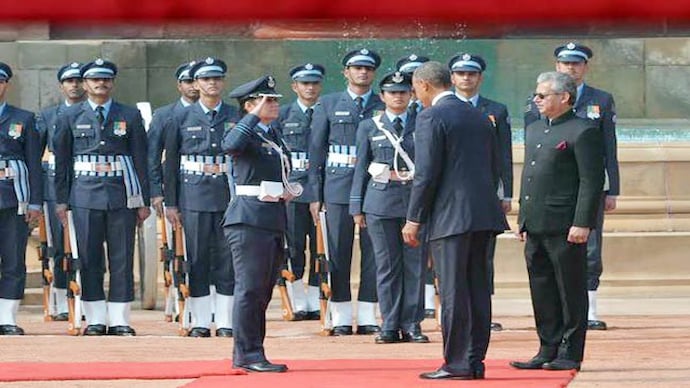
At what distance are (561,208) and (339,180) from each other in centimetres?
355

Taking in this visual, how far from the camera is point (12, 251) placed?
1262 cm

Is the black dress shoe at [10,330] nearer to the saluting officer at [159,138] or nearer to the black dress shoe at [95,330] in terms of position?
the black dress shoe at [95,330]

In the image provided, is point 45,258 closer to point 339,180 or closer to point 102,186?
point 102,186

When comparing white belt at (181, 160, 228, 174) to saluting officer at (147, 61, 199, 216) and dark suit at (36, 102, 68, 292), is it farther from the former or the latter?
dark suit at (36, 102, 68, 292)

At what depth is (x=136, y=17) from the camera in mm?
2160

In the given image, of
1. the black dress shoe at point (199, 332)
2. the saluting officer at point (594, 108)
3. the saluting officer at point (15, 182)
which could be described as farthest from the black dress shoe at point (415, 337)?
the saluting officer at point (15, 182)

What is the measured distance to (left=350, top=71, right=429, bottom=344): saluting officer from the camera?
1124 centimetres

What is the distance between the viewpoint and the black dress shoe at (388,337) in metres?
11.2

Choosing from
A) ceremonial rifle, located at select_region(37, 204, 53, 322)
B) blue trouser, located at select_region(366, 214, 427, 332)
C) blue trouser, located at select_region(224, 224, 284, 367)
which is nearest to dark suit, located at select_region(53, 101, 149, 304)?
ceremonial rifle, located at select_region(37, 204, 53, 322)

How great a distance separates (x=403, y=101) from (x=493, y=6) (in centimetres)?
914

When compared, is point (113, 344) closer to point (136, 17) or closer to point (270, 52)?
point (270, 52)

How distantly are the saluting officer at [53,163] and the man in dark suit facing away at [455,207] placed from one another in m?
4.55

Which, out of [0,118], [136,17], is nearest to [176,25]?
[136,17]

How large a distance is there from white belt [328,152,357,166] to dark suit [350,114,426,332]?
86 cm
